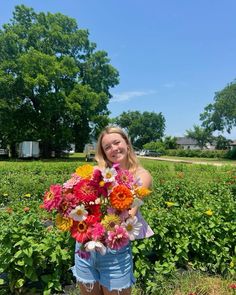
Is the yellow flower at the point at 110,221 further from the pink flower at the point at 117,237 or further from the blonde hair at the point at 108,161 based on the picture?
the blonde hair at the point at 108,161

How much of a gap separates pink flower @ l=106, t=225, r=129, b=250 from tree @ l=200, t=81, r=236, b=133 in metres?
54.0

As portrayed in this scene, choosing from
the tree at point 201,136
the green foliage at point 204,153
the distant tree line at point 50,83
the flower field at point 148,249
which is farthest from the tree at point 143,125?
the flower field at point 148,249

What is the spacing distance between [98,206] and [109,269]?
0.50m

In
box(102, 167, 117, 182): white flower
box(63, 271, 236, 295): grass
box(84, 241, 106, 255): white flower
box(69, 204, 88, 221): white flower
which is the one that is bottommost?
box(63, 271, 236, 295): grass

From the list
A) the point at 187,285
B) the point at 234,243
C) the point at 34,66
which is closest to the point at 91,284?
the point at 187,285

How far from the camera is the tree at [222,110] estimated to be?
177 ft

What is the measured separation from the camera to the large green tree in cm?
3077

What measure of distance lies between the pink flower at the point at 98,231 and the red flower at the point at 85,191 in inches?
6.2

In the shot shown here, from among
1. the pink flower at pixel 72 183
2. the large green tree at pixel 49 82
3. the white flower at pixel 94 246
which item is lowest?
the white flower at pixel 94 246

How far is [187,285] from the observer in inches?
136

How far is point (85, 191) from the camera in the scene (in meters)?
1.93

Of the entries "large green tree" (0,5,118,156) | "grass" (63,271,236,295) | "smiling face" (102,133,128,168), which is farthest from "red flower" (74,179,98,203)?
"large green tree" (0,5,118,156)

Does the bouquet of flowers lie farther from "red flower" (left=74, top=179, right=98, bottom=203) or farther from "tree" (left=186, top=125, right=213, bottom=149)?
"tree" (left=186, top=125, right=213, bottom=149)

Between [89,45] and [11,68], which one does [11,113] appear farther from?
[89,45]
